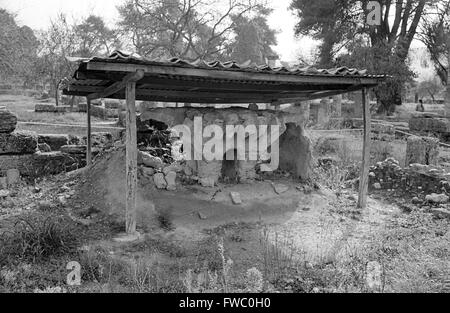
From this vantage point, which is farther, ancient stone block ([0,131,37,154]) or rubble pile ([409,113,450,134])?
rubble pile ([409,113,450,134])

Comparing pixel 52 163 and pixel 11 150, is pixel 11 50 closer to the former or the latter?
pixel 52 163

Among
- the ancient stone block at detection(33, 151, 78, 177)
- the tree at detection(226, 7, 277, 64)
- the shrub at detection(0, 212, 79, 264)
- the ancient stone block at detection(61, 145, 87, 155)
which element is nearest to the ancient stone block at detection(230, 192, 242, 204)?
the shrub at detection(0, 212, 79, 264)

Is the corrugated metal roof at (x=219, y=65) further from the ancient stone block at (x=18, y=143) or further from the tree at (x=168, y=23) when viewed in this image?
the tree at (x=168, y=23)

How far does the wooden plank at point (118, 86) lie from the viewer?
16.5 feet

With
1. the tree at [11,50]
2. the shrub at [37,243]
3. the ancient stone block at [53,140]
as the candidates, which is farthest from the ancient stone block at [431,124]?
the tree at [11,50]

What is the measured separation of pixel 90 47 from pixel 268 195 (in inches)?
1023

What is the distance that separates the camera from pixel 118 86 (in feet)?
19.9

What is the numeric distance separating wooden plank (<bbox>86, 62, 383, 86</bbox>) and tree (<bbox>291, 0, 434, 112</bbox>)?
50.3 ft

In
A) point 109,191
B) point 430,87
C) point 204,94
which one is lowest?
point 109,191

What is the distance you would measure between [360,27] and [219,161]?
60.1 feet

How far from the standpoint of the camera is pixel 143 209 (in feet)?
20.6

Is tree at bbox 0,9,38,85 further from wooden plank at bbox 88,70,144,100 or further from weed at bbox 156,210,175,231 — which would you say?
weed at bbox 156,210,175,231

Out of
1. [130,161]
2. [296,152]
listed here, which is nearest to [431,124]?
[296,152]

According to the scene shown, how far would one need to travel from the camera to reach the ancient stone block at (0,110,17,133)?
8016 millimetres
